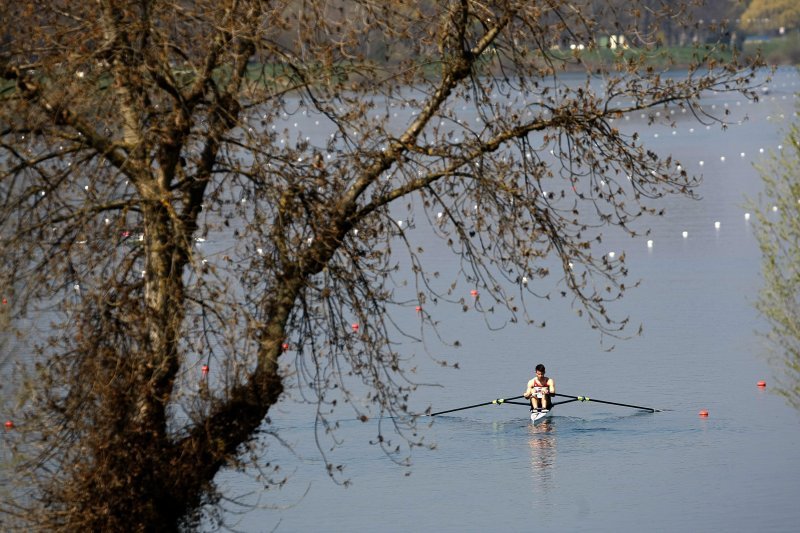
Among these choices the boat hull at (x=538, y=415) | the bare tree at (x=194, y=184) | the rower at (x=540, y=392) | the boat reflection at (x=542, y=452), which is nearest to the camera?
the bare tree at (x=194, y=184)

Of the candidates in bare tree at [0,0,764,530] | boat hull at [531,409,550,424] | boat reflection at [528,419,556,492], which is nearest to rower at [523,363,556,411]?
boat hull at [531,409,550,424]

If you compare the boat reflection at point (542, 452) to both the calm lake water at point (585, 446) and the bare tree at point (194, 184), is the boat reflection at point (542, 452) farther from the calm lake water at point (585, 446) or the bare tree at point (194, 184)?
the bare tree at point (194, 184)

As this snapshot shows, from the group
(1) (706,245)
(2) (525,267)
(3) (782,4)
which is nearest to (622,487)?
(2) (525,267)

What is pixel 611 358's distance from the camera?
119 feet

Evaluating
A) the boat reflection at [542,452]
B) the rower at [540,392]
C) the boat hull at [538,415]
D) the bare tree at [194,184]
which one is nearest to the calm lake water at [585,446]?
the boat reflection at [542,452]

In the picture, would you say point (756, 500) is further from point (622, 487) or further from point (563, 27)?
point (563, 27)

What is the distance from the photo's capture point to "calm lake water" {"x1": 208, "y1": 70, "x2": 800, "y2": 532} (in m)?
24.8

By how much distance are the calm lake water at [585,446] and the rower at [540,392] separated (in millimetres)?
534

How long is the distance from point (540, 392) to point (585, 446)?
177 cm

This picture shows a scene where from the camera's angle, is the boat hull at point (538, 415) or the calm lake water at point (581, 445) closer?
the calm lake water at point (581, 445)

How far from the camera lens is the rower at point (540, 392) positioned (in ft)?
99.0

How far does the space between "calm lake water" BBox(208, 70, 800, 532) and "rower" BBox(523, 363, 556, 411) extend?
1.75 ft

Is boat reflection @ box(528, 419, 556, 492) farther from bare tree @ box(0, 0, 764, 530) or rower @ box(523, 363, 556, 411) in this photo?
bare tree @ box(0, 0, 764, 530)


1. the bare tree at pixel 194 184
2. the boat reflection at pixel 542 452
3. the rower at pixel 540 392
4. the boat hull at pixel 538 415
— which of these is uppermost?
the rower at pixel 540 392
